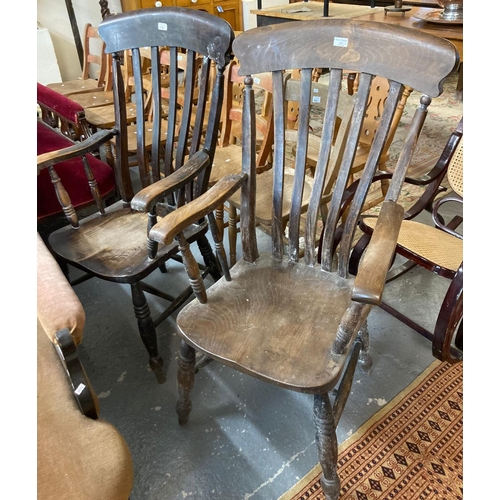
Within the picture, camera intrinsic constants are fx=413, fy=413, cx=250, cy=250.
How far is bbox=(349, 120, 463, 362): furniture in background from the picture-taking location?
1359 millimetres

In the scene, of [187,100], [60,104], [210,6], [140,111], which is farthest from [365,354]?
[210,6]

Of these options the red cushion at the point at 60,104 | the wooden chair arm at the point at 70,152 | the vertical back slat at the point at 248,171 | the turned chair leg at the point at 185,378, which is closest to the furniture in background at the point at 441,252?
the vertical back slat at the point at 248,171

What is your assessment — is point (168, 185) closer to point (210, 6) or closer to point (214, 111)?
point (214, 111)

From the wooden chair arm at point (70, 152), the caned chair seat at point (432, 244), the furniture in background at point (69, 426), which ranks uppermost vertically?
the wooden chair arm at point (70, 152)

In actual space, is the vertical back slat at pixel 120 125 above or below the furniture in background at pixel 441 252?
above

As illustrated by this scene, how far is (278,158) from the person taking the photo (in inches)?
50.3

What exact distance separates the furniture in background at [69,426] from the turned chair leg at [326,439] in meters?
0.47

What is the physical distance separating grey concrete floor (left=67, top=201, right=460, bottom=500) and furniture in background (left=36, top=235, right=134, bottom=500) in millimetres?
505

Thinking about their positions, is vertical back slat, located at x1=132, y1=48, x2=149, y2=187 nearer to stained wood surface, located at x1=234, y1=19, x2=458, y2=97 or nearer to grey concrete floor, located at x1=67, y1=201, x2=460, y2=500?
stained wood surface, located at x1=234, y1=19, x2=458, y2=97

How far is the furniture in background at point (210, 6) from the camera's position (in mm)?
4340

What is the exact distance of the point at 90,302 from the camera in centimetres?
195

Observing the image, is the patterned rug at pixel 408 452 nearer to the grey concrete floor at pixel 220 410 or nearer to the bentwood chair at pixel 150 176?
the grey concrete floor at pixel 220 410

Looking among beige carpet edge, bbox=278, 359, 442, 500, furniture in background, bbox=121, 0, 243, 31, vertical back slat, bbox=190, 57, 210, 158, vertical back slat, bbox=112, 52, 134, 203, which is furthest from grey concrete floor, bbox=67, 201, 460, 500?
furniture in background, bbox=121, 0, 243, 31

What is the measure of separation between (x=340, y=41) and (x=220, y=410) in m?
1.23
